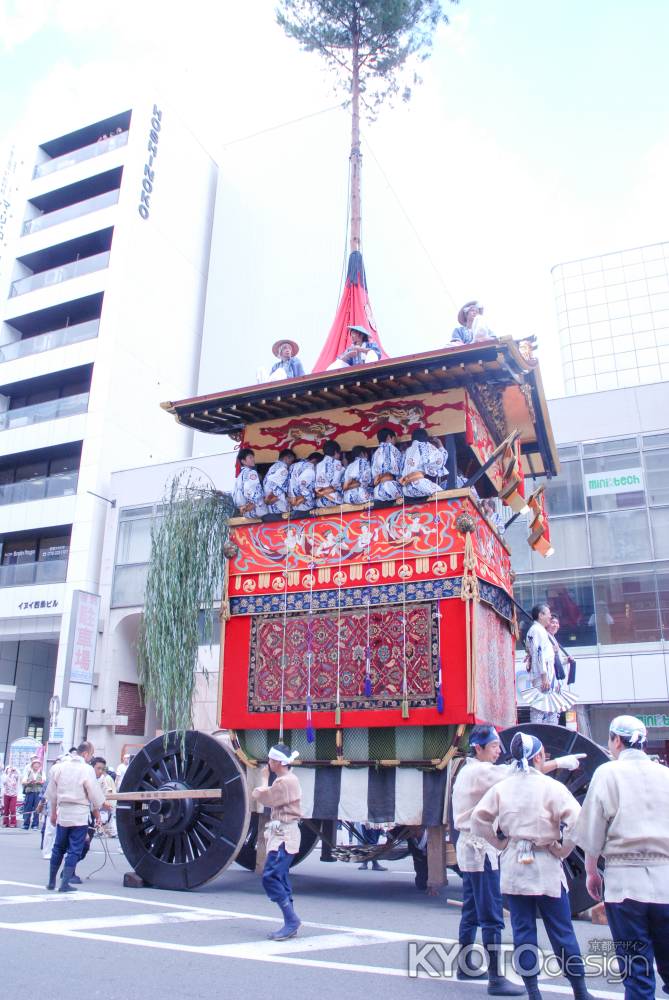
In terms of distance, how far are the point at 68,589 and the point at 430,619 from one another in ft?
76.1

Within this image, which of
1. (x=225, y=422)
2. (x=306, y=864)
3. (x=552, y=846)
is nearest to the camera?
(x=552, y=846)

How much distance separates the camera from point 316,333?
32.9 m

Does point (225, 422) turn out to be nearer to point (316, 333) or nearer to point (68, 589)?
point (68, 589)

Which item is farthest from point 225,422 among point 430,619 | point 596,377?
point 596,377

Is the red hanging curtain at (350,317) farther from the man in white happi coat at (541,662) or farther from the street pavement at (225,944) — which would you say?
the street pavement at (225,944)

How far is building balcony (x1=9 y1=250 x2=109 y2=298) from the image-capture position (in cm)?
3288

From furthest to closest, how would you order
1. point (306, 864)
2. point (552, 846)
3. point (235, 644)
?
point (306, 864) → point (235, 644) → point (552, 846)

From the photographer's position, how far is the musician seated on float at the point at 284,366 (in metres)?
10.9

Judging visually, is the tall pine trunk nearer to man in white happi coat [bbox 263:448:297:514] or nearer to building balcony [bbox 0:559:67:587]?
man in white happi coat [bbox 263:448:297:514]

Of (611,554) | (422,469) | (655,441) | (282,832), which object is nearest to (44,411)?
(611,554)

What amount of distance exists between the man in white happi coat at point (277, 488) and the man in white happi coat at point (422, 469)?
1.49m

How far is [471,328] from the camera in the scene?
34.1 feet

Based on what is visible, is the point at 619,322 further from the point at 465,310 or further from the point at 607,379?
the point at 465,310

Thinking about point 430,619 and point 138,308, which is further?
point 138,308
